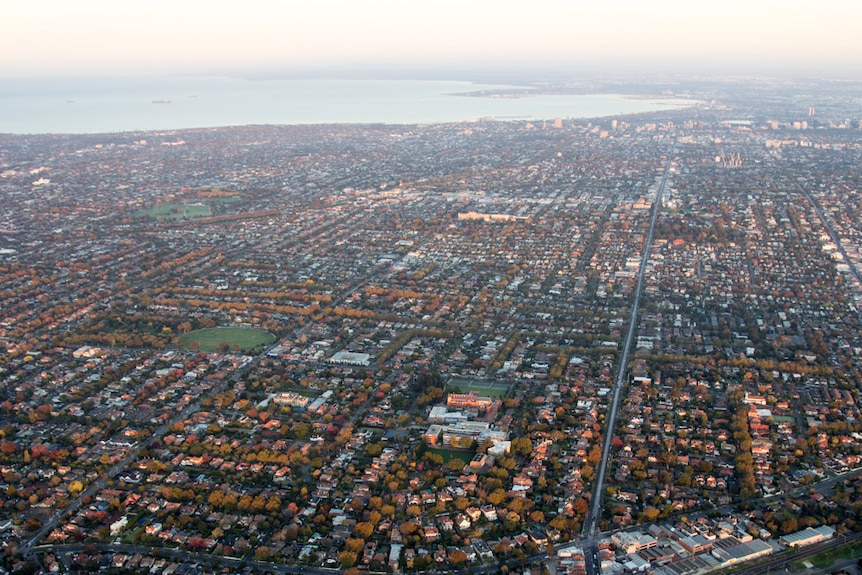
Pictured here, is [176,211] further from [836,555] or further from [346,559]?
[836,555]

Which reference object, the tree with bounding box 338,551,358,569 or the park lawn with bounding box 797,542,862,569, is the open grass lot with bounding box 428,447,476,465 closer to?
the tree with bounding box 338,551,358,569

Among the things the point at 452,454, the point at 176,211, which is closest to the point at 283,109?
the point at 176,211

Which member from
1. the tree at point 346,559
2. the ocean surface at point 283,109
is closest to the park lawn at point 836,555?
the tree at point 346,559

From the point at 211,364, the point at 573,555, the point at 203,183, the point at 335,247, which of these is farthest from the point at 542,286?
the point at 203,183

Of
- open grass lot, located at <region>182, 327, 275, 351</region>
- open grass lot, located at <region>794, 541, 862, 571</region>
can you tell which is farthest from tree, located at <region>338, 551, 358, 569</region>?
open grass lot, located at <region>182, 327, 275, 351</region>

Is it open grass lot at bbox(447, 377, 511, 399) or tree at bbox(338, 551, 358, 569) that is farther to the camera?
open grass lot at bbox(447, 377, 511, 399)

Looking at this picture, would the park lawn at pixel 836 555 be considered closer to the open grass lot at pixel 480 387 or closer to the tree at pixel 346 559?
the tree at pixel 346 559
